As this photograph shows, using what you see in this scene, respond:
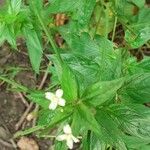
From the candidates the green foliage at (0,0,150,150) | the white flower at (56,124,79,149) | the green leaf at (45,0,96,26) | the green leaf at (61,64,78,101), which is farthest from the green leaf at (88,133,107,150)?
the green leaf at (45,0,96,26)

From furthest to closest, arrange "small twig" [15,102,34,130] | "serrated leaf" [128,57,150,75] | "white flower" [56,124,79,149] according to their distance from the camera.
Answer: "small twig" [15,102,34,130]
"serrated leaf" [128,57,150,75]
"white flower" [56,124,79,149]

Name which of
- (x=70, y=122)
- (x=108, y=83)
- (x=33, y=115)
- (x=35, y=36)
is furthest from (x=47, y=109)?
(x=33, y=115)

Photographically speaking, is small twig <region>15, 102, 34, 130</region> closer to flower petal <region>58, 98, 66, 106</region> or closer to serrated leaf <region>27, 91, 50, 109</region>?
serrated leaf <region>27, 91, 50, 109</region>

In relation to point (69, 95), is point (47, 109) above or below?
below

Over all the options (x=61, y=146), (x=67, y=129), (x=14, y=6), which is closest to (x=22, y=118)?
(x=14, y=6)

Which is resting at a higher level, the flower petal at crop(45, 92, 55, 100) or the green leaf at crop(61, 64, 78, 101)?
the green leaf at crop(61, 64, 78, 101)

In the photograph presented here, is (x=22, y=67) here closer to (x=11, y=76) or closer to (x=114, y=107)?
(x=11, y=76)

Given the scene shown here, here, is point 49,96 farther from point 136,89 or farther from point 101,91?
point 136,89
